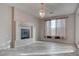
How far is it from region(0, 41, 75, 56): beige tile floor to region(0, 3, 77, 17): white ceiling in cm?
53

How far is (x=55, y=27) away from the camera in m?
2.17

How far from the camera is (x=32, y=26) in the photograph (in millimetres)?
2238

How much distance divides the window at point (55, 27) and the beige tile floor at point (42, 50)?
0.60 ft

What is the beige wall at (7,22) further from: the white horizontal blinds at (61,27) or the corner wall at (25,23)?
the white horizontal blinds at (61,27)

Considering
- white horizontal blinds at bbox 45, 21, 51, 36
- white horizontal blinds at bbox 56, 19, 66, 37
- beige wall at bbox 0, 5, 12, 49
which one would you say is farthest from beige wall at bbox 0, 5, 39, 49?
white horizontal blinds at bbox 56, 19, 66, 37

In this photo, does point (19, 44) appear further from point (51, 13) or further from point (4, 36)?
point (51, 13)

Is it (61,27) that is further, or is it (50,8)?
(61,27)

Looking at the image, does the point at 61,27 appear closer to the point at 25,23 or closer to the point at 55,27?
the point at 55,27

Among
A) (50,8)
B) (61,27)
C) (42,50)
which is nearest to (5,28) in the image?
(42,50)

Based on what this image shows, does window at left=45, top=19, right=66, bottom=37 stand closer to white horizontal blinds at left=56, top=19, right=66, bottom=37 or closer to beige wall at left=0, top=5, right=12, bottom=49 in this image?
white horizontal blinds at left=56, top=19, right=66, bottom=37

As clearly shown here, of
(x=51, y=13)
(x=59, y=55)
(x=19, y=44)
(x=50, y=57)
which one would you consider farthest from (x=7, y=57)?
(x=51, y=13)

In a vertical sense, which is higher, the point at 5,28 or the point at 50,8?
the point at 50,8

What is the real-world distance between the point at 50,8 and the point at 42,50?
73cm

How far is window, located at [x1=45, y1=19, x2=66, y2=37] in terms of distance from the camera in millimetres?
2150
